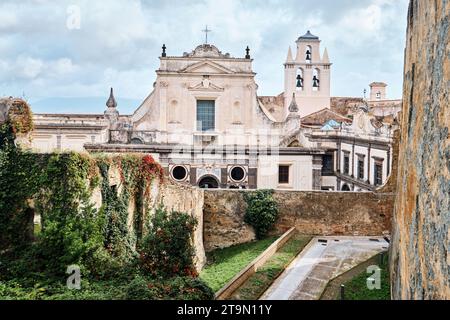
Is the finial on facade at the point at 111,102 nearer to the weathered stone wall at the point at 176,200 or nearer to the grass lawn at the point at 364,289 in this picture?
the weathered stone wall at the point at 176,200

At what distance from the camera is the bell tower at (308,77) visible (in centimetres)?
4522

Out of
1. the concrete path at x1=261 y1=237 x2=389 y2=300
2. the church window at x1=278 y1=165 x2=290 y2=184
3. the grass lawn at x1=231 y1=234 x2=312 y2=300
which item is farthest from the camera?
the church window at x1=278 y1=165 x2=290 y2=184

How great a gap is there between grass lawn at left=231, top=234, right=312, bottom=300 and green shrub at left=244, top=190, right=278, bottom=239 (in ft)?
6.21

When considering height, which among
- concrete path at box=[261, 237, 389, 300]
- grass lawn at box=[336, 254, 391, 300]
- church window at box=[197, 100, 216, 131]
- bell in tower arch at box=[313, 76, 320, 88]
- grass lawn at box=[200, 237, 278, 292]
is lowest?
grass lawn at box=[200, 237, 278, 292]

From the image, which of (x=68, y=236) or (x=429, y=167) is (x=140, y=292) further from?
(x=429, y=167)

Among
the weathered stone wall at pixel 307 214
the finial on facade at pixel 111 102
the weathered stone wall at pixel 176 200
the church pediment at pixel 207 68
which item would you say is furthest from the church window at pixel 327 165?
the weathered stone wall at pixel 176 200

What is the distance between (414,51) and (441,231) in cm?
361

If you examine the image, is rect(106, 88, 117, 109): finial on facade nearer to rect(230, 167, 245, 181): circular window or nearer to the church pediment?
the church pediment

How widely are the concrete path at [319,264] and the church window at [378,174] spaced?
30.6 ft

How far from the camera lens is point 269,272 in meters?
13.3

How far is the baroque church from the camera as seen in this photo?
29.7 metres

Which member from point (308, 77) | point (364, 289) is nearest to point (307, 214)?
point (364, 289)

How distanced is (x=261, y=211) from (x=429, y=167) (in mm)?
15151

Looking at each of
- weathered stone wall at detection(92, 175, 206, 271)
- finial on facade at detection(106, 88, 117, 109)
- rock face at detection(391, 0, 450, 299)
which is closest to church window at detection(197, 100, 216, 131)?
finial on facade at detection(106, 88, 117, 109)
